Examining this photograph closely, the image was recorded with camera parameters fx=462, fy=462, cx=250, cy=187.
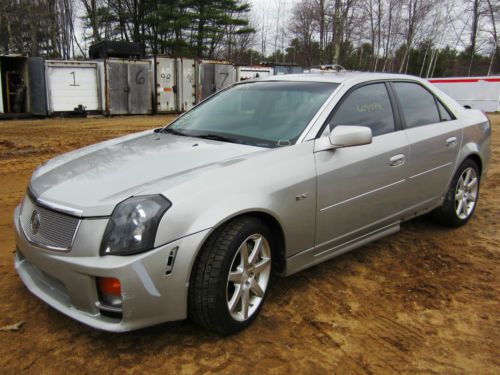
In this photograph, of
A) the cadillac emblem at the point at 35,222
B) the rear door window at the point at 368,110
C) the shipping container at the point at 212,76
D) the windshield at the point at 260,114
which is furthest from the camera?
the shipping container at the point at 212,76

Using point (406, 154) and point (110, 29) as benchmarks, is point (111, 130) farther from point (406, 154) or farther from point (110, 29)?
point (110, 29)

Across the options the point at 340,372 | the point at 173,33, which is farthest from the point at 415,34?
the point at 340,372

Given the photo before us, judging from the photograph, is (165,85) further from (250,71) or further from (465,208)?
(465,208)

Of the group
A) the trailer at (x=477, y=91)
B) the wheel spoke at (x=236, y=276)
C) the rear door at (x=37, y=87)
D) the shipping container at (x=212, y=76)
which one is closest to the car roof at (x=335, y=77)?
the wheel spoke at (x=236, y=276)

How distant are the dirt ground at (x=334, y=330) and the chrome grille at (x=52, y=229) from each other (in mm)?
586

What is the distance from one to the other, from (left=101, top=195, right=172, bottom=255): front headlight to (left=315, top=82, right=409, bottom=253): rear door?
1214 mm

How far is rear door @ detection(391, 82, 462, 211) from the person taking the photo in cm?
399

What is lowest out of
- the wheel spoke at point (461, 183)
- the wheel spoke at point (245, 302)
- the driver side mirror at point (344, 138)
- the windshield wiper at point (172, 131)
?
the wheel spoke at point (245, 302)

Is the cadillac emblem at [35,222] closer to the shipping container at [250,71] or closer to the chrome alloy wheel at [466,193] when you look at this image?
the chrome alloy wheel at [466,193]

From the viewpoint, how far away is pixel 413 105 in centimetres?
422

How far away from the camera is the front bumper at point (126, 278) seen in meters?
2.34

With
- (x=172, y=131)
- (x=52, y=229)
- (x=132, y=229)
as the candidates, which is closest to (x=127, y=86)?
(x=172, y=131)

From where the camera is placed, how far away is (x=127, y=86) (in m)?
17.2

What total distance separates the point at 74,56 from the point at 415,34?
28.8 metres
